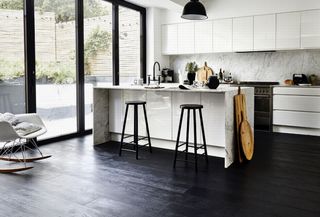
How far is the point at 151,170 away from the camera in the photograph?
3.77 metres

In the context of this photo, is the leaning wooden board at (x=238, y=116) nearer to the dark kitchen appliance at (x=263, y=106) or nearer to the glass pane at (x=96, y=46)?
the dark kitchen appliance at (x=263, y=106)

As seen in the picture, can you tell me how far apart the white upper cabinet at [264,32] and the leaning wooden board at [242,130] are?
255 centimetres

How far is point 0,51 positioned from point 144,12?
3806 millimetres

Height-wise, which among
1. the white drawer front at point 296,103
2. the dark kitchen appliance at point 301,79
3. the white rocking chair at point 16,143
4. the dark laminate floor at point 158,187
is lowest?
the dark laminate floor at point 158,187

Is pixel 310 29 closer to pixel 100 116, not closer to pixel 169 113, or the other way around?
pixel 169 113

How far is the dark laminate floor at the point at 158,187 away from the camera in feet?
8.77

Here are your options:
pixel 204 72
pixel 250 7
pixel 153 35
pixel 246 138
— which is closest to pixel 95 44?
pixel 153 35

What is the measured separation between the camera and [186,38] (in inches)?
288

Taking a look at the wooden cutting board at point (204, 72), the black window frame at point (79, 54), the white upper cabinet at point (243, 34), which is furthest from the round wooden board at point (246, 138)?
the wooden cutting board at point (204, 72)


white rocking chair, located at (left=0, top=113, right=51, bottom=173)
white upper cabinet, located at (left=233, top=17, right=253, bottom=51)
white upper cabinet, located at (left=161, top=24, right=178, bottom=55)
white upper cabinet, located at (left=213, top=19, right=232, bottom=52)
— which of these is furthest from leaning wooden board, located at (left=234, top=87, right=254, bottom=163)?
white upper cabinet, located at (left=161, top=24, right=178, bottom=55)

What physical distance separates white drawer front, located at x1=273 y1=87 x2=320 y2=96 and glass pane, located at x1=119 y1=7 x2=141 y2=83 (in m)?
3.09

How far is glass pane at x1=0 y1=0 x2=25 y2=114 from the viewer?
4469mm

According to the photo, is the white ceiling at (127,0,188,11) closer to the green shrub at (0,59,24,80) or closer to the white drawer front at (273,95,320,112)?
the white drawer front at (273,95,320,112)

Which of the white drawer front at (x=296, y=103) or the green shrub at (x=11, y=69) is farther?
the white drawer front at (x=296, y=103)
